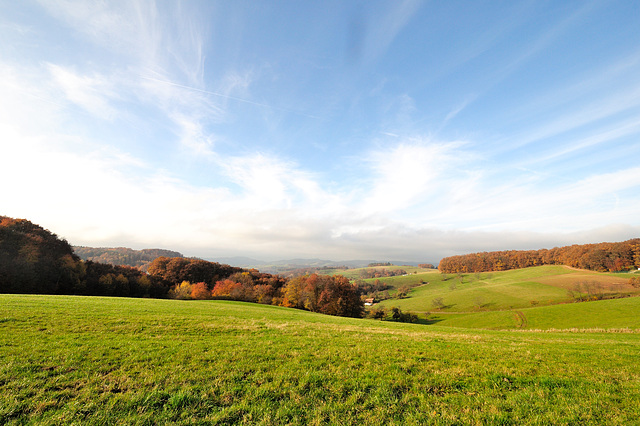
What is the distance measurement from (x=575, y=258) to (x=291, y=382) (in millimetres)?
201276

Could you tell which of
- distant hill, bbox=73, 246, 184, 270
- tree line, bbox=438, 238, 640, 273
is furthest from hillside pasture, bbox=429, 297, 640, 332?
distant hill, bbox=73, 246, 184, 270

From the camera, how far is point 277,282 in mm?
106938

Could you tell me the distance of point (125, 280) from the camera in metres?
70.5

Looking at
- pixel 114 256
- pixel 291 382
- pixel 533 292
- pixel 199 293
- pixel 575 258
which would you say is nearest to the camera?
pixel 291 382

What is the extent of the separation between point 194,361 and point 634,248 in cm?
19895

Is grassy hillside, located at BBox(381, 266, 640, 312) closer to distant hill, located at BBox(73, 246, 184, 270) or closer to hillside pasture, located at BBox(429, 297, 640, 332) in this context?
hillside pasture, located at BBox(429, 297, 640, 332)

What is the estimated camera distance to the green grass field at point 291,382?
5.75 metres

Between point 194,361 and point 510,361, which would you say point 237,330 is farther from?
point 510,361

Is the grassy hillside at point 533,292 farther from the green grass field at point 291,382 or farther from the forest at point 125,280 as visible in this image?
the green grass field at point 291,382

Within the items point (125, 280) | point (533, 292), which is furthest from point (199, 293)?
point (533, 292)

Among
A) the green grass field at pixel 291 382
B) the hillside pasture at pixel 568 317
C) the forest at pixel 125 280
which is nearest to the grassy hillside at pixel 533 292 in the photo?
the hillside pasture at pixel 568 317

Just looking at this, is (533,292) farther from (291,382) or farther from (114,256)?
(114,256)

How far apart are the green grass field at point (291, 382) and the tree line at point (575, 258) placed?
572 feet

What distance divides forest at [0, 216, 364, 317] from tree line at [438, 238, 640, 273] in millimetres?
138766
